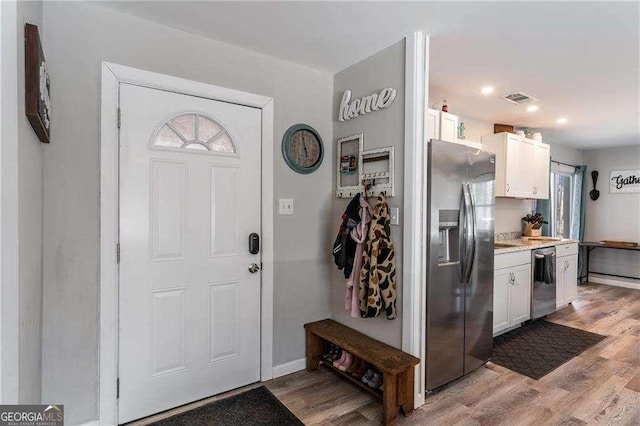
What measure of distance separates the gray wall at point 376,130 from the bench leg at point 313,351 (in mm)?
248

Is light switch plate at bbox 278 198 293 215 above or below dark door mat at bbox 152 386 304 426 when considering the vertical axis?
above

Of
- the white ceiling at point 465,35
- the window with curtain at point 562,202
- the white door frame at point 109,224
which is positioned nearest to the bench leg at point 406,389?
the white door frame at point 109,224

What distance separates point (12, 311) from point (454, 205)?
7.86ft

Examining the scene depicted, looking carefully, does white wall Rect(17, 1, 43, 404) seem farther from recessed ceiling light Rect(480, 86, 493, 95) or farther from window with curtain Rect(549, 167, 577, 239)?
window with curtain Rect(549, 167, 577, 239)

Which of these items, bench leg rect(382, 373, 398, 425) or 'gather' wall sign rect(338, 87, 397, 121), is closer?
bench leg rect(382, 373, 398, 425)

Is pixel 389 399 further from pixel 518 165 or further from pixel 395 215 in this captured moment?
pixel 518 165

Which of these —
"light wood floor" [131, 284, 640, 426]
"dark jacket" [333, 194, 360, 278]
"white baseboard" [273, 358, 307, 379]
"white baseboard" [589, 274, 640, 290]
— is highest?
"dark jacket" [333, 194, 360, 278]

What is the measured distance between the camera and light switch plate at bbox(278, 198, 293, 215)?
8.25 feet

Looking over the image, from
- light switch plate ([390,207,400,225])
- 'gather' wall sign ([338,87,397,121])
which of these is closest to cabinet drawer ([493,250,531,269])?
light switch plate ([390,207,400,225])

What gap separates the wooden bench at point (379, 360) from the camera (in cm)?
198

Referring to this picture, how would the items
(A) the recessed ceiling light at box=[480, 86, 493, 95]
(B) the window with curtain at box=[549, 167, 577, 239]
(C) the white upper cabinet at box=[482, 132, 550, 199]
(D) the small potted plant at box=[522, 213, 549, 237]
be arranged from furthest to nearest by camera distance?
(B) the window with curtain at box=[549, 167, 577, 239], (D) the small potted plant at box=[522, 213, 549, 237], (C) the white upper cabinet at box=[482, 132, 550, 199], (A) the recessed ceiling light at box=[480, 86, 493, 95]

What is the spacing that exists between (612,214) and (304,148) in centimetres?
603

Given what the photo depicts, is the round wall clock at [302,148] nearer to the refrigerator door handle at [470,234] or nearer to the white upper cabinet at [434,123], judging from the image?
the white upper cabinet at [434,123]

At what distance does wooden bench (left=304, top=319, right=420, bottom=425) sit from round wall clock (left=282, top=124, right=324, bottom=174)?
1273mm
